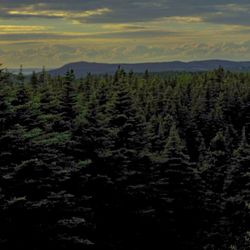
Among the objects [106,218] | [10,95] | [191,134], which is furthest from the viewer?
[191,134]

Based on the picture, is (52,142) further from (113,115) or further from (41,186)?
(113,115)

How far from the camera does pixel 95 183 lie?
31.7 metres

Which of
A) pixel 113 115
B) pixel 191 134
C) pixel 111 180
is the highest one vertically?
pixel 113 115

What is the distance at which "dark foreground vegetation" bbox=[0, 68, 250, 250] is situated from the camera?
24094 mm

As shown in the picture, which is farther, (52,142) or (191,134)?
(191,134)

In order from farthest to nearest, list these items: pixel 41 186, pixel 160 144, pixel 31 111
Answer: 1. pixel 160 144
2. pixel 31 111
3. pixel 41 186

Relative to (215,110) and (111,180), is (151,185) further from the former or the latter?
(215,110)

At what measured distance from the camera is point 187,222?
1581 inches

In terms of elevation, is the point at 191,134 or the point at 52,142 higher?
the point at 52,142

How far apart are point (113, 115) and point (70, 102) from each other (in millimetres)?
2952

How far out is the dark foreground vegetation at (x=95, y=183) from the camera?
24.1m

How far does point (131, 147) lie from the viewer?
121ft

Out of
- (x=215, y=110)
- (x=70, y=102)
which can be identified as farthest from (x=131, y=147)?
(x=215, y=110)

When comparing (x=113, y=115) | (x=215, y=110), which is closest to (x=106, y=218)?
(x=113, y=115)
